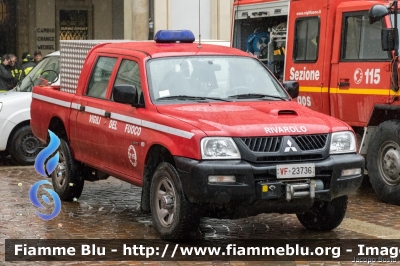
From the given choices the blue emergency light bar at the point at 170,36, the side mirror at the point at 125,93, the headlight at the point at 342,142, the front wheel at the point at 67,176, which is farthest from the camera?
the front wheel at the point at 67,176

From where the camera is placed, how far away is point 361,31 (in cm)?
1152

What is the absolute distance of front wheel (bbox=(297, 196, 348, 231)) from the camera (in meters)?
9.02

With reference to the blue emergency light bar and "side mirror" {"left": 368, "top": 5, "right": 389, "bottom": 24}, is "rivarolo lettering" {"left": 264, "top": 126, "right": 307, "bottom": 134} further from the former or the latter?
"side mirror" {"left": 368, "top": 5, "right": 389, "bottom": 24}

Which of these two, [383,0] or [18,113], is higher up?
[383,0]

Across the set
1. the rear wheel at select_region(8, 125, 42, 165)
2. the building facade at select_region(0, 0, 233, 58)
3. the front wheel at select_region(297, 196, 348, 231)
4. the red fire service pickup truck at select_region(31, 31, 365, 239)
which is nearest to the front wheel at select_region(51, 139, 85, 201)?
the red fire service pickup truck at select_region(31, 31, 365, 239)

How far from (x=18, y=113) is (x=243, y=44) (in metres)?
3.67

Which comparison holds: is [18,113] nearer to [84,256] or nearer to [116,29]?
[84,256]

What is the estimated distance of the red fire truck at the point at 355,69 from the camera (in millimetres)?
10977

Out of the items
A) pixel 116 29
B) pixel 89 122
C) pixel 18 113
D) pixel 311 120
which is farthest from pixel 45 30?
pixel 311 120

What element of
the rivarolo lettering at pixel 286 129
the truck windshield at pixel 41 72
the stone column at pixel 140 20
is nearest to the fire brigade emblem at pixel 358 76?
the rivarolo lettering at pixel 286 129

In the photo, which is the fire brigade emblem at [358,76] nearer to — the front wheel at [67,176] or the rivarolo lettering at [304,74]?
the rivarolo lettering at [304,74]

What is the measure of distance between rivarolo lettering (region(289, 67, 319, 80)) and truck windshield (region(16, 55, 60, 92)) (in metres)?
4.18

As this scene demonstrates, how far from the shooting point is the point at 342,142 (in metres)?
8.54

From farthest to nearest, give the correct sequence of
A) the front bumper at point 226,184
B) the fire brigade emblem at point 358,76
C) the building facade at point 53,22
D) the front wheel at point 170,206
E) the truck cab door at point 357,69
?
1. the building facade at point 53,22
2. the fire brigade emblem at point 358,76
3. the truck cab door at point 357,69
4. the front wheel at point 170,206
5. the front bumper at point 226,184
